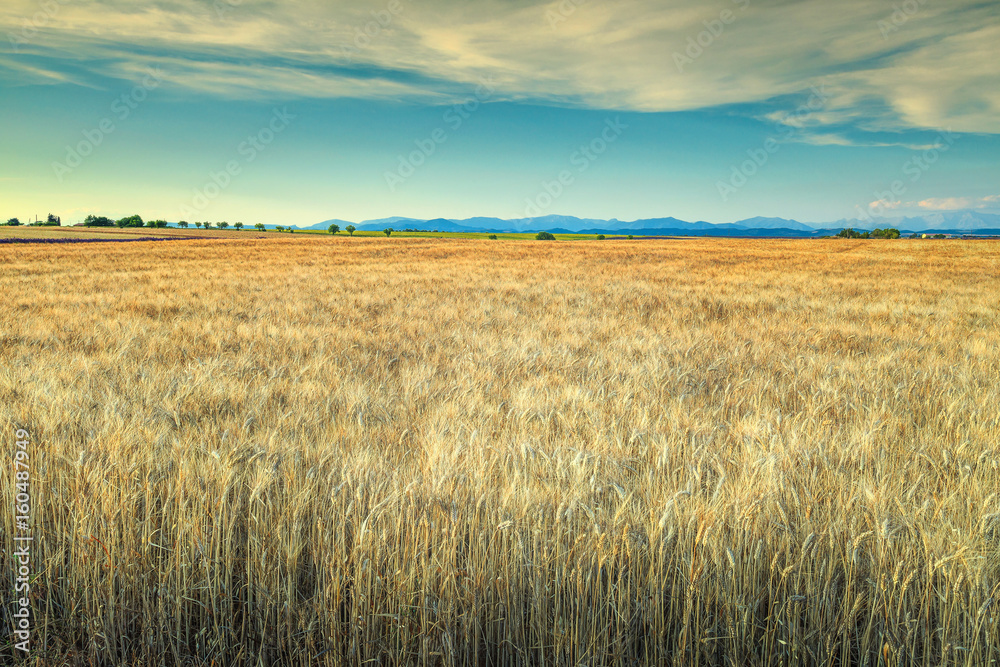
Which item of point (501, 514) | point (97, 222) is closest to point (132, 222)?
point (97, 222)

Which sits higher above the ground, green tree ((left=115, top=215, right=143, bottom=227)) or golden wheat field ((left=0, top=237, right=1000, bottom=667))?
green tree ((left=115, top=215, right=143, bottom=227))

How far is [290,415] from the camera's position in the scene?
3793 mm

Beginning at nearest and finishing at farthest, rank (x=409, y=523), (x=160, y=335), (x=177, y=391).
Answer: (x=409, y=523) < (x=177, y=391) < (x=160, y=335)

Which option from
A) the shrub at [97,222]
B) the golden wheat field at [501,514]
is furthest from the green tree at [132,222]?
the golden wheat field at [501,514]

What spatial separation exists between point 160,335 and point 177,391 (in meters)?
3.73

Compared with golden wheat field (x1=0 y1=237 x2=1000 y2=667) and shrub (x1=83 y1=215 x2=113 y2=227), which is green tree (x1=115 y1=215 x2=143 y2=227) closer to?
shrub (x1=83 y1=215 x2=113 y2=227)

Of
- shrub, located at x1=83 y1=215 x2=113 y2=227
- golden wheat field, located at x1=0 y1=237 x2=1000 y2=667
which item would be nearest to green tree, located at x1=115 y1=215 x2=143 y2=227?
shrub, located at x1=83 y1=215 x2=113 y2=227

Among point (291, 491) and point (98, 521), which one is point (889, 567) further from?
point (98, 521)

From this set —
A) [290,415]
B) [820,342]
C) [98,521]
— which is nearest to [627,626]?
[98,521]

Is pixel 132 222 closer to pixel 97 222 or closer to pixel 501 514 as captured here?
pixel 97 222

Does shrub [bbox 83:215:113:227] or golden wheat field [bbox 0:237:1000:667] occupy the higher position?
shrub [bbox 83:215:113:227]

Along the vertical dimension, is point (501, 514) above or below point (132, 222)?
below

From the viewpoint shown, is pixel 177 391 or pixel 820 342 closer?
pixel 177 391

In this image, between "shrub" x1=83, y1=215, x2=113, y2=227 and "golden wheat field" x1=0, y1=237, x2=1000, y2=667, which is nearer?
"golden wheat field" x1=0, y1=237, x2=1000, y2=667
